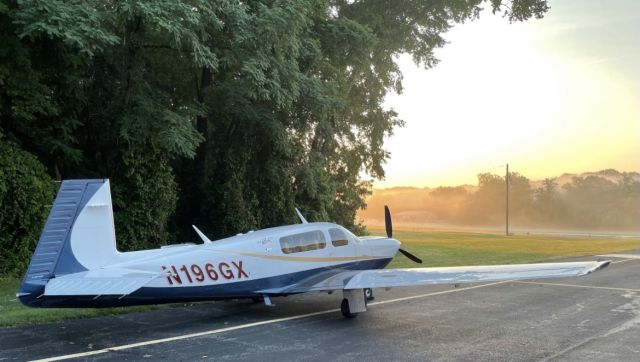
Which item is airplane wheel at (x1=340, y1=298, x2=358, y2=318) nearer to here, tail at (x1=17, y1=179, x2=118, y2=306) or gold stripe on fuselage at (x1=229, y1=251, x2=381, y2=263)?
gold stripe on fuselage at (x1=229, y1=251, x2=381, y2=263)

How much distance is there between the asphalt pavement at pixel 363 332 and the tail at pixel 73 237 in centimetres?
108

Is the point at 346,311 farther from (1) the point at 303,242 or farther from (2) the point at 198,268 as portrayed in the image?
(2) the point at 198,268

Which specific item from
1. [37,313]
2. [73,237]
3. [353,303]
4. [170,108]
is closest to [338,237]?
[353,303]

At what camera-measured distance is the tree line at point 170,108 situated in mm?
14453

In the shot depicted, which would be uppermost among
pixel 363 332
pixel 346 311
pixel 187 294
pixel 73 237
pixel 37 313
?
pixel 73 237

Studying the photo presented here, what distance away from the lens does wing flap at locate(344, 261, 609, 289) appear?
30.3 feet

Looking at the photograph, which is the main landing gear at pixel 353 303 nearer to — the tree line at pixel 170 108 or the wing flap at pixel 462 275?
the wing flap at pixel 462 275

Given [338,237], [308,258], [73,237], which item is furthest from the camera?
[338,237]

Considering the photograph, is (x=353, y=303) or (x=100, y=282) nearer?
(x=100, y=282)

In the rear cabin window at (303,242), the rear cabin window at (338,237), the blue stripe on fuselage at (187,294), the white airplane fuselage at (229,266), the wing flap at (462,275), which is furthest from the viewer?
the rear cabin window at (338,237)

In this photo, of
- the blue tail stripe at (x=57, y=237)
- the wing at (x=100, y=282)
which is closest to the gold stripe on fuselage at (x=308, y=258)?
the wing at (x=100, y=282)

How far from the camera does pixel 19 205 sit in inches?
586

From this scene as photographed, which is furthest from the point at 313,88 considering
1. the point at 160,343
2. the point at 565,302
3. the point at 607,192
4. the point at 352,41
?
the point at 607,192

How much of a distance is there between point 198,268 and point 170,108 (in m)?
9.72
